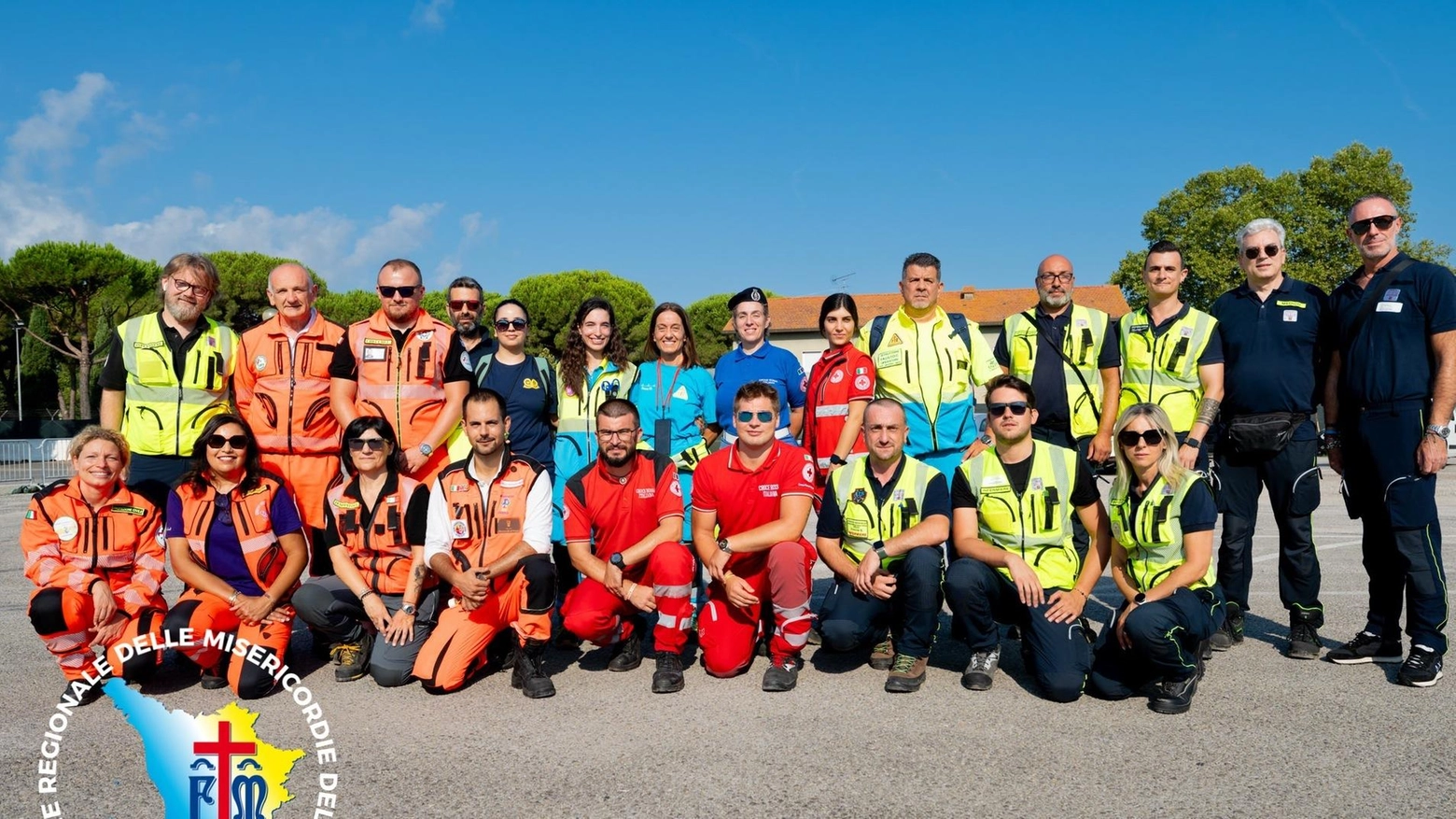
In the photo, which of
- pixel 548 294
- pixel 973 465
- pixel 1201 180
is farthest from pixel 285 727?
pixel 548 294

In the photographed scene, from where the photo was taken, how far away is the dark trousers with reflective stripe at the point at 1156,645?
4.16 m

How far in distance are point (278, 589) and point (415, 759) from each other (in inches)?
68.3

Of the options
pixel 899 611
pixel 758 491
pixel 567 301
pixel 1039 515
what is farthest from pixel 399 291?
pixel 567 301

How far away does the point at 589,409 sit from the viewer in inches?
225

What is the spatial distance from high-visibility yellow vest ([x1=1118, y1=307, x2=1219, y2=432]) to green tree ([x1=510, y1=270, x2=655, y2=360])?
36965 millimetres

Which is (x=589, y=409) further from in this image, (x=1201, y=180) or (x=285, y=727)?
(x=1201, y=180)

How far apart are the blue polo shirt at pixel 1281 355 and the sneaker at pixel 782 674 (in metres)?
2.92

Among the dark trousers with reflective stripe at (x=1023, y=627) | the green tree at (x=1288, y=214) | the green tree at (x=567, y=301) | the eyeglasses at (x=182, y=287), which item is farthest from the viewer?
the green tree at (x=567, y=301)

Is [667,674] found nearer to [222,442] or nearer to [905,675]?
[905,675]

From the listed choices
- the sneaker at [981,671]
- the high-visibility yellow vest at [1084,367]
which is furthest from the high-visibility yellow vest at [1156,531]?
the high-visibility yellow vest at [1084,367]

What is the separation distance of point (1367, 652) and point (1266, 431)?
4.11 ft

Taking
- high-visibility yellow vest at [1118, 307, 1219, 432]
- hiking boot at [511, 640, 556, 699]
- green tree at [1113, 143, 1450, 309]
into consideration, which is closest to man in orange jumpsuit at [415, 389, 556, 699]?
hiking boot at [511, 640, 556, 699]

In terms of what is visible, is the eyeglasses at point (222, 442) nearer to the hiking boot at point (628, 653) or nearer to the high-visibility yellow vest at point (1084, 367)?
the hiking boot at point (628, 653)

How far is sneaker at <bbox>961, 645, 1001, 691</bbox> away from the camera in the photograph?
4594 mm
